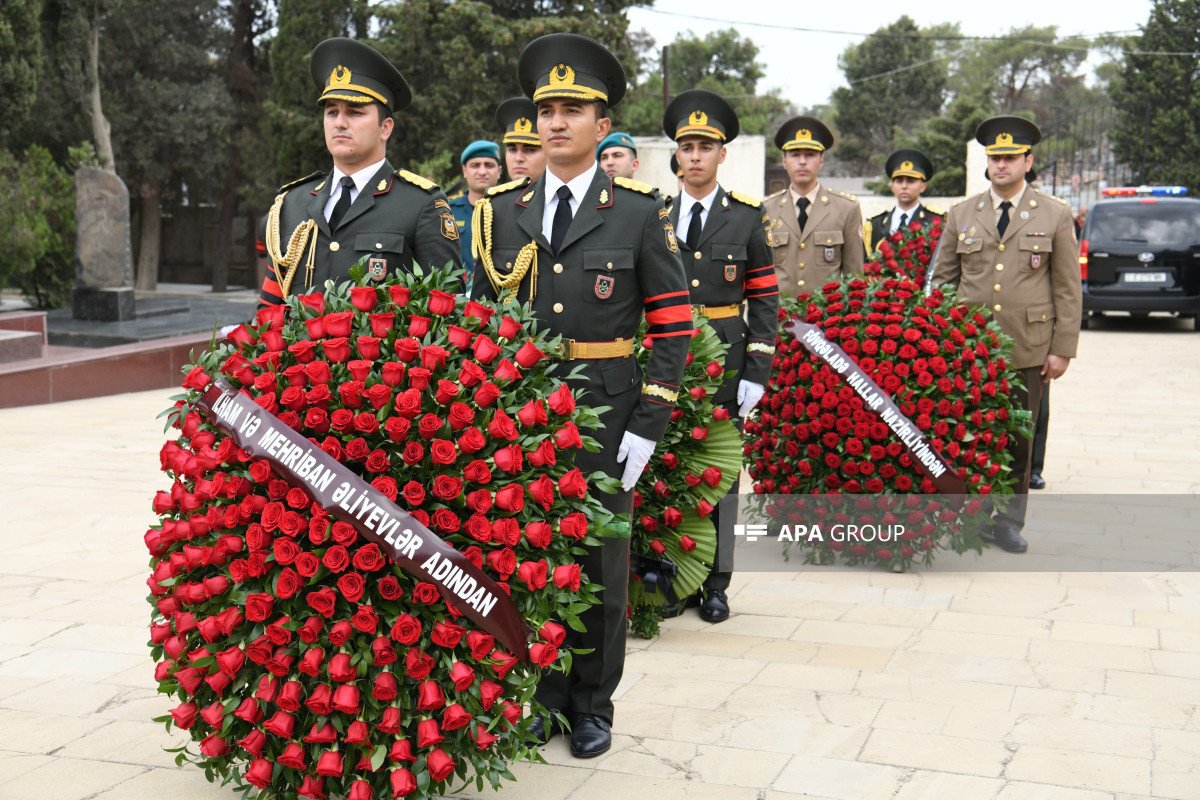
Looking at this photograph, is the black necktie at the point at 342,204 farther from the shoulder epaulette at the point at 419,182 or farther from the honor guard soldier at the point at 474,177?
the honor guard soldier at the point at 474,177

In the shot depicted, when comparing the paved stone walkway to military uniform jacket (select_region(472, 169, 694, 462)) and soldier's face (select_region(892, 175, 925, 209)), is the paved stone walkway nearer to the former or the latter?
military uniform jacket (select_region(472, 169, 694, 462))

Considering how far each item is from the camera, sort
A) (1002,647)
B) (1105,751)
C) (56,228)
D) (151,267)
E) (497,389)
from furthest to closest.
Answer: (151,267), (56,228), (1002,647), (1105,751), (497,389)

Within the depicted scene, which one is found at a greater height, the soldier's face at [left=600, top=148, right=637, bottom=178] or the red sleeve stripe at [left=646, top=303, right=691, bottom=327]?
the soldier's face at [left=600, top=148, right=637, bottom=178]

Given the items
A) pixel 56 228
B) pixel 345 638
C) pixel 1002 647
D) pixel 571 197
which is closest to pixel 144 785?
pixel 345 638

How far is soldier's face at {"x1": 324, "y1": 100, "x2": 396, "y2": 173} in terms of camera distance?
4.38 metres

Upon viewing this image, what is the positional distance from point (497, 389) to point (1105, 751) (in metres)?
2.11

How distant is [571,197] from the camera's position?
4.04m

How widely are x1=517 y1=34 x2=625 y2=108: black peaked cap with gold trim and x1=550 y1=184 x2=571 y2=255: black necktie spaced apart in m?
0.29

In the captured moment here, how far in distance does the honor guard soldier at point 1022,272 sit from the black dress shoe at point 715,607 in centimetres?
182

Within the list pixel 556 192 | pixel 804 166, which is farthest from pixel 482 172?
pixel 556 192

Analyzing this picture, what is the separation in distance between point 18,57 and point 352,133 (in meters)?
12.7

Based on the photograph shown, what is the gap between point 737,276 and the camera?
553 cm

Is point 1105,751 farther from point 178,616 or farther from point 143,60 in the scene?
point 143,60

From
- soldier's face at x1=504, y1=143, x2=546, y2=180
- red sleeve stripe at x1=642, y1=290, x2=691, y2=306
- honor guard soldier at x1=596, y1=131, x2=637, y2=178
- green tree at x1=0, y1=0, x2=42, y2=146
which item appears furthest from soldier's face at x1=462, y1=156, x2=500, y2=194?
green tree at x1=0, y1=0, x2=42, y2=146
